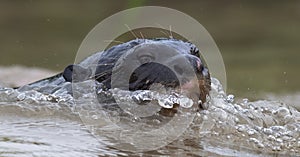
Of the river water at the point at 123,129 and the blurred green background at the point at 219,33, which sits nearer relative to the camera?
the river water at the point at 123,129

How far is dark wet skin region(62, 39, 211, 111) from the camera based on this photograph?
2.21 m

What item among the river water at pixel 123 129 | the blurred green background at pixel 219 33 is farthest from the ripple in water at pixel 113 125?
the blurred green background at pixel 219 33

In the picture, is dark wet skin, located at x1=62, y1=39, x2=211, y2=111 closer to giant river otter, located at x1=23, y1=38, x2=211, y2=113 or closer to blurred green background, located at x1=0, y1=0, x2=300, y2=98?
giant river otter, located at x1=23, y1=38, x2=211, y2=113

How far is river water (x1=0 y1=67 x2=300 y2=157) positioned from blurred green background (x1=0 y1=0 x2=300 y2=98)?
213 centimetres

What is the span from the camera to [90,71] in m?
2.45

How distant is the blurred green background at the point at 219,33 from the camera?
5446 millimetres

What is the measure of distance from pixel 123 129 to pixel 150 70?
24 cm

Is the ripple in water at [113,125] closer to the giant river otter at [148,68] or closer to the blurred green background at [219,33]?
the giant river otter at [148,68]

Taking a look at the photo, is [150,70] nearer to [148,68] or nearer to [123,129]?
[148,68]

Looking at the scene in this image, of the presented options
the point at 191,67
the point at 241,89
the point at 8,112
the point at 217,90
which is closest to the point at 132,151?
the point at 191,67

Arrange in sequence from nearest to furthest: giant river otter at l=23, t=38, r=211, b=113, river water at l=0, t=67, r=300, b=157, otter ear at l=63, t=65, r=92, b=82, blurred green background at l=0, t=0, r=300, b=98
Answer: river water at l=0, t=67, r=300, b=157
giant river otter at l=23, t=38, r=211, b=113
otter ear at l=63, t=65, r=92, b=82
blurred green background at l=0, t=0, r=300, b=98

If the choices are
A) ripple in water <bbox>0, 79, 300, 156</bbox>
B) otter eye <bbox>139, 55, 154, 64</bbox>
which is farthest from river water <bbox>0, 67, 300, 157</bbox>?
otter eye <bbox>139, 55, 154, 64</bbox>

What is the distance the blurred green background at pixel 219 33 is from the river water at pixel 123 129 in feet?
7.00

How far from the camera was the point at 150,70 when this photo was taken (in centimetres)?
227
